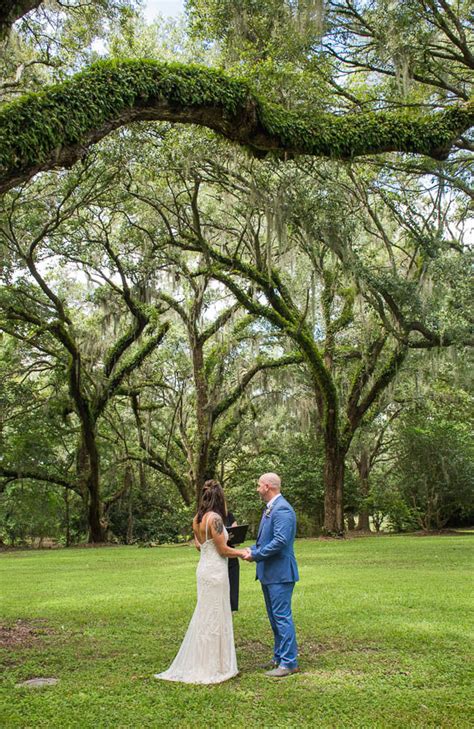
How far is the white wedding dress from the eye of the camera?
4.59 meters

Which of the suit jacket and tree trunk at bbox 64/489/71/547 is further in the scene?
tree trunk at bbox 64/489/71/547

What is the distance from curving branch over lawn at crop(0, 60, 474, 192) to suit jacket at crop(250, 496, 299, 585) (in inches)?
126

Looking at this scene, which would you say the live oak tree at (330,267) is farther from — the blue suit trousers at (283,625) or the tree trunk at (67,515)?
the tree trunk at (67,515)

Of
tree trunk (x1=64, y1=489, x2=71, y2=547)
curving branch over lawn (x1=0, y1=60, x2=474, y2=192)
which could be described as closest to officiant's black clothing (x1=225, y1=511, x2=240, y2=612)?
curving branch over lawn (x1=0, y1=60, x2=474, y2=192)

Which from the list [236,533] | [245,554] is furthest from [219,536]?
[236,533]

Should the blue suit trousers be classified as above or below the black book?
below

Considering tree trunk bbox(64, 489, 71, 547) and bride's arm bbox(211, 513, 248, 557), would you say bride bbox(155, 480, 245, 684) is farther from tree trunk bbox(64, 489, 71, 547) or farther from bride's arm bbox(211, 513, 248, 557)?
tree trunk bbox(64, 489, 71, 547)

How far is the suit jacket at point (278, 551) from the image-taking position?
15.4 feet

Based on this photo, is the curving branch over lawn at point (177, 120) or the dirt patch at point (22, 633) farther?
the dirt patch at point (22, 633)

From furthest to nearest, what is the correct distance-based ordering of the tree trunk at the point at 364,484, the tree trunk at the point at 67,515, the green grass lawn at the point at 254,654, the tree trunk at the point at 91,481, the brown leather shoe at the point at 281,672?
the tree trunk at the point at 364,484 < the tree trunk at the point at 67,515 < the tree trunk at the point at 91,481 < the brown leather shoe at the point at 281,672 < the green grass lawn at the point at 254,654

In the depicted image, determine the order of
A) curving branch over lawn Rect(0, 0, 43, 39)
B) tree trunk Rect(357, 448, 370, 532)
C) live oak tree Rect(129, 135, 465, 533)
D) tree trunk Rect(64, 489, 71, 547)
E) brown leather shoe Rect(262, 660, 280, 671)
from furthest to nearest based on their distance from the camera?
tree trunk Rect(357, 448, 370, 532), tree trunk Rect(64, 489, 71, 547), live oak tree Rect(129, 135, 465, 533), curving branch over lawn Rect(0, 0, 43, 39), brown leather shoe Rect(262, 660, 280, 671)

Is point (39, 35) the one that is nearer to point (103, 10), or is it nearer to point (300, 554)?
point (103, 10)

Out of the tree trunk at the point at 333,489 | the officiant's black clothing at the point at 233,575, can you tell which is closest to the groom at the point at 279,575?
the officiant's black clothing at the point at 233,575

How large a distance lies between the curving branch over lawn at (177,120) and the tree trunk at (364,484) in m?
15.9
